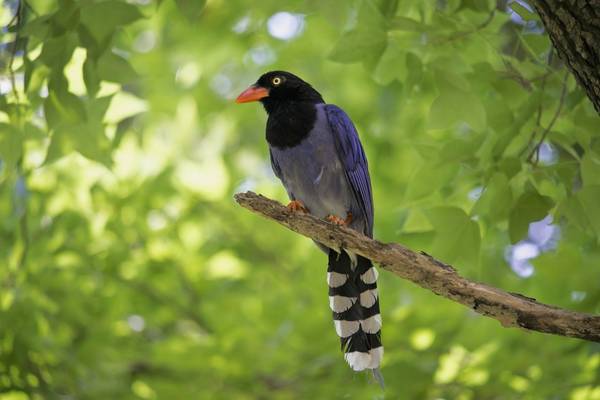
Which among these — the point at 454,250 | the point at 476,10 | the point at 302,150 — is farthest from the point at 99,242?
the point at 476,10

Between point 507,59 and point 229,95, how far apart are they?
6078 mm

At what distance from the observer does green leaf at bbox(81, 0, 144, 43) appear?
394 centimetres

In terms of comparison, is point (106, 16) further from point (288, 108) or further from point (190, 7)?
point (288, 108)

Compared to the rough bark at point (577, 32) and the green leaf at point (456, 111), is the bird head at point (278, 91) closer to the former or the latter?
the green leaf at point (456, 111)

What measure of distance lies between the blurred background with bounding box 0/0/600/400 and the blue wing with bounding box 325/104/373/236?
259 millimetres

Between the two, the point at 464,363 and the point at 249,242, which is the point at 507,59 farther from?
the point at 249,242

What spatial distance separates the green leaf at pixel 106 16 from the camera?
12.9ft

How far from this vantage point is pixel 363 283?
16.8 ft

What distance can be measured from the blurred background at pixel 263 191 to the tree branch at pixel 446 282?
529mm

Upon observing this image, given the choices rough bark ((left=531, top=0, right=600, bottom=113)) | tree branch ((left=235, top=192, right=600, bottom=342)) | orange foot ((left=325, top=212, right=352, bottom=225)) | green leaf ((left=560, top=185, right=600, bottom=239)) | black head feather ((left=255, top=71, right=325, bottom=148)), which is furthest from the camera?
black head feather ((left=255, top=71, right=325, bottom=148))

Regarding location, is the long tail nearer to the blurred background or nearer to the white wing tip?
the white wing tip

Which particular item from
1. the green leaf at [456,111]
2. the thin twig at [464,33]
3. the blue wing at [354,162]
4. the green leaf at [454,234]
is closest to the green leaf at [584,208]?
the green leaf at [454,234]

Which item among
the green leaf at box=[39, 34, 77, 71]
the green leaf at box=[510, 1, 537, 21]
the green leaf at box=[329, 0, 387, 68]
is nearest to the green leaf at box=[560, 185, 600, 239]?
the green leaf at box=[510, 1, 537, 21]

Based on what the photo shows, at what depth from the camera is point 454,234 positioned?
4.10 metres
